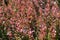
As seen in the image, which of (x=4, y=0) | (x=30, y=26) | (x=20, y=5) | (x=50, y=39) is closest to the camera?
(x=50, y=39)

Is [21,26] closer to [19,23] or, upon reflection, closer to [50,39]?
[19,23]

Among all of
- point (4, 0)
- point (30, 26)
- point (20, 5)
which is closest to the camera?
point (30, 26)

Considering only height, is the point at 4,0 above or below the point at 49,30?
above

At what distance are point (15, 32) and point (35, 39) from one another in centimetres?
34

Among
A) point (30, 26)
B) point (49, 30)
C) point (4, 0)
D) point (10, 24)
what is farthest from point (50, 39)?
point (4, 0)

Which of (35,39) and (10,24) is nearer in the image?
(35,39)

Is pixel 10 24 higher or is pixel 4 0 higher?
pixel 4 0

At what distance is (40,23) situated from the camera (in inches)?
144

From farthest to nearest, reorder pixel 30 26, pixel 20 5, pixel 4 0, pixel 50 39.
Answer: pixel 4 0 < pixel 20 5 < pixel 30 26 < pixel 50 39

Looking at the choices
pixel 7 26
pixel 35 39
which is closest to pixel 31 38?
pixel 35 39

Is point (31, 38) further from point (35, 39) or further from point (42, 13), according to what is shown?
point (42, 13)

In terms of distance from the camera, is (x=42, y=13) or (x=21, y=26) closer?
(x=21, y=26)

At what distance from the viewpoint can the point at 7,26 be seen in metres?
3.85

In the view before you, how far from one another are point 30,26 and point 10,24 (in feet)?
1.11
